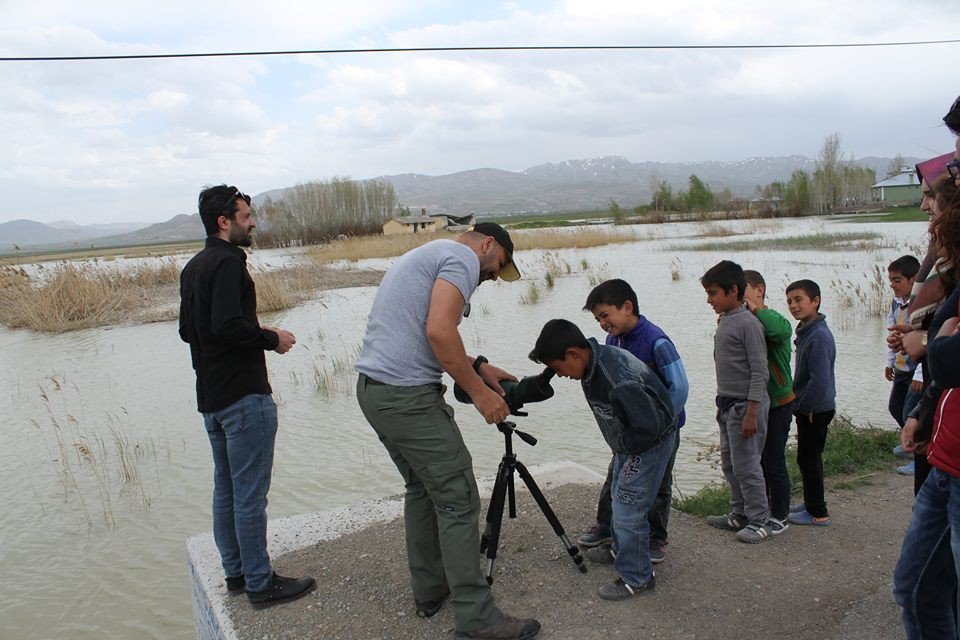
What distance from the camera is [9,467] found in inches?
296

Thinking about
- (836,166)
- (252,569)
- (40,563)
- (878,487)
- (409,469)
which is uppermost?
(836,166)

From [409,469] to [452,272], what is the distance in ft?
3.15

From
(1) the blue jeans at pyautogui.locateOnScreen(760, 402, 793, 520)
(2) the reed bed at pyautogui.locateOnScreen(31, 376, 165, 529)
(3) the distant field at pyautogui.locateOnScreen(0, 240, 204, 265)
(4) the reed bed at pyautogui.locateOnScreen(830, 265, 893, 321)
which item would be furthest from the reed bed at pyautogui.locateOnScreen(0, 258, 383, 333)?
(1) the blue jeans at pyautogui.locateOnScreen(760, 402, 793, 520)

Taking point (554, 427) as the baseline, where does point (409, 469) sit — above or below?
above

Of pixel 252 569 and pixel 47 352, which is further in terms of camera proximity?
pixel 47 352

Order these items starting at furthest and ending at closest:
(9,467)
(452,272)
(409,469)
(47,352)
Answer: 1. (47,352)
2. (9,467)
3. (409,469)
4. (452,272)

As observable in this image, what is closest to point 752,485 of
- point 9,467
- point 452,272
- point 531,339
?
point 452,272

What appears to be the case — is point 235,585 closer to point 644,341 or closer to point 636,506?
point 636,506

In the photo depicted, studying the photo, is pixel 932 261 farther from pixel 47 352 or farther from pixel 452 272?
pixel 47 352

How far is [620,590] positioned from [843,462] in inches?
109

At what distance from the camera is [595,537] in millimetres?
3887

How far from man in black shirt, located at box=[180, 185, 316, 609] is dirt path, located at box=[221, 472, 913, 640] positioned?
32 centimetres

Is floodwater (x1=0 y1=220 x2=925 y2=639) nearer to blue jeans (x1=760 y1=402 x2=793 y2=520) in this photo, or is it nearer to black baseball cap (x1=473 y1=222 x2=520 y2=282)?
blue jeans (x1=760 y1=402 x2=793 y2=520)

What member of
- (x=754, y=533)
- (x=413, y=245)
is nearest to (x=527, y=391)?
(x=754, y=533)
